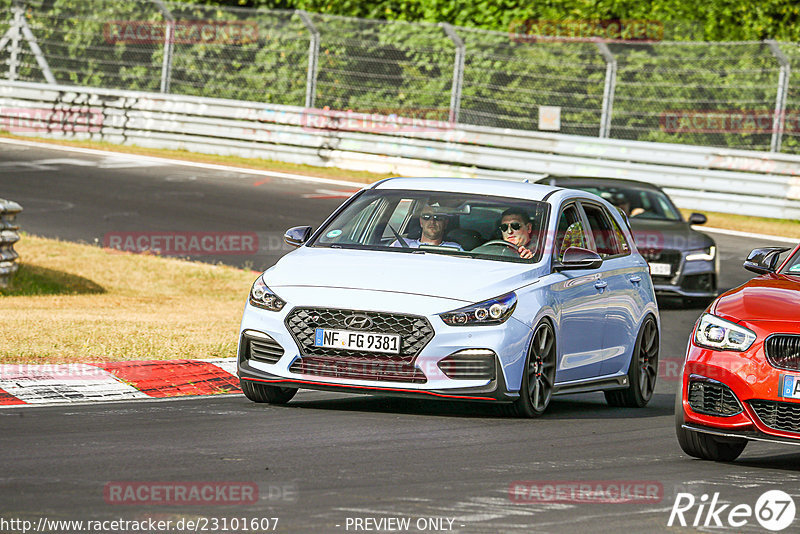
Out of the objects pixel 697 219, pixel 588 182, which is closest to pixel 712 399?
pixel 697 219

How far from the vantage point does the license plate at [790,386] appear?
7.70 metres

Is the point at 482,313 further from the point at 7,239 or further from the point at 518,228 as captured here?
the point at 7,239

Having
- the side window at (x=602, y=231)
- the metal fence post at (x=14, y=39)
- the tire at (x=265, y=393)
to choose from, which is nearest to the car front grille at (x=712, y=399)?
the tire at (x=265, y=393)

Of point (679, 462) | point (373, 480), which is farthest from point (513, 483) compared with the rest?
point (679, 462)

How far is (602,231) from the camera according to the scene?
11234mm

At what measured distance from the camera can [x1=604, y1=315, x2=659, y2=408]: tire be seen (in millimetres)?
11047

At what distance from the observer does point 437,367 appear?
892 cm

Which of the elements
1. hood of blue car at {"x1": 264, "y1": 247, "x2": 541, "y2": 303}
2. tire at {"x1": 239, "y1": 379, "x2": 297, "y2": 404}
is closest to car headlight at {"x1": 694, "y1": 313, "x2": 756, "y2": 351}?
hood of blue car at {"x1": 264, "y1": 247, "x2": 541, "y2": 303}

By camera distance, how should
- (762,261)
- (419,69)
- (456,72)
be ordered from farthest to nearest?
(419,69), (456,72), (762,261)

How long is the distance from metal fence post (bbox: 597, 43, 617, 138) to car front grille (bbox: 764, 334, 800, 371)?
19.5 metres

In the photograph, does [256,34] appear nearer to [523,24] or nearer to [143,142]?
[143,142]

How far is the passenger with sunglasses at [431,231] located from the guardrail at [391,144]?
16233 mm

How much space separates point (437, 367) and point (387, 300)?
0.50 m

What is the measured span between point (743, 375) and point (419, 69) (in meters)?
21.2
